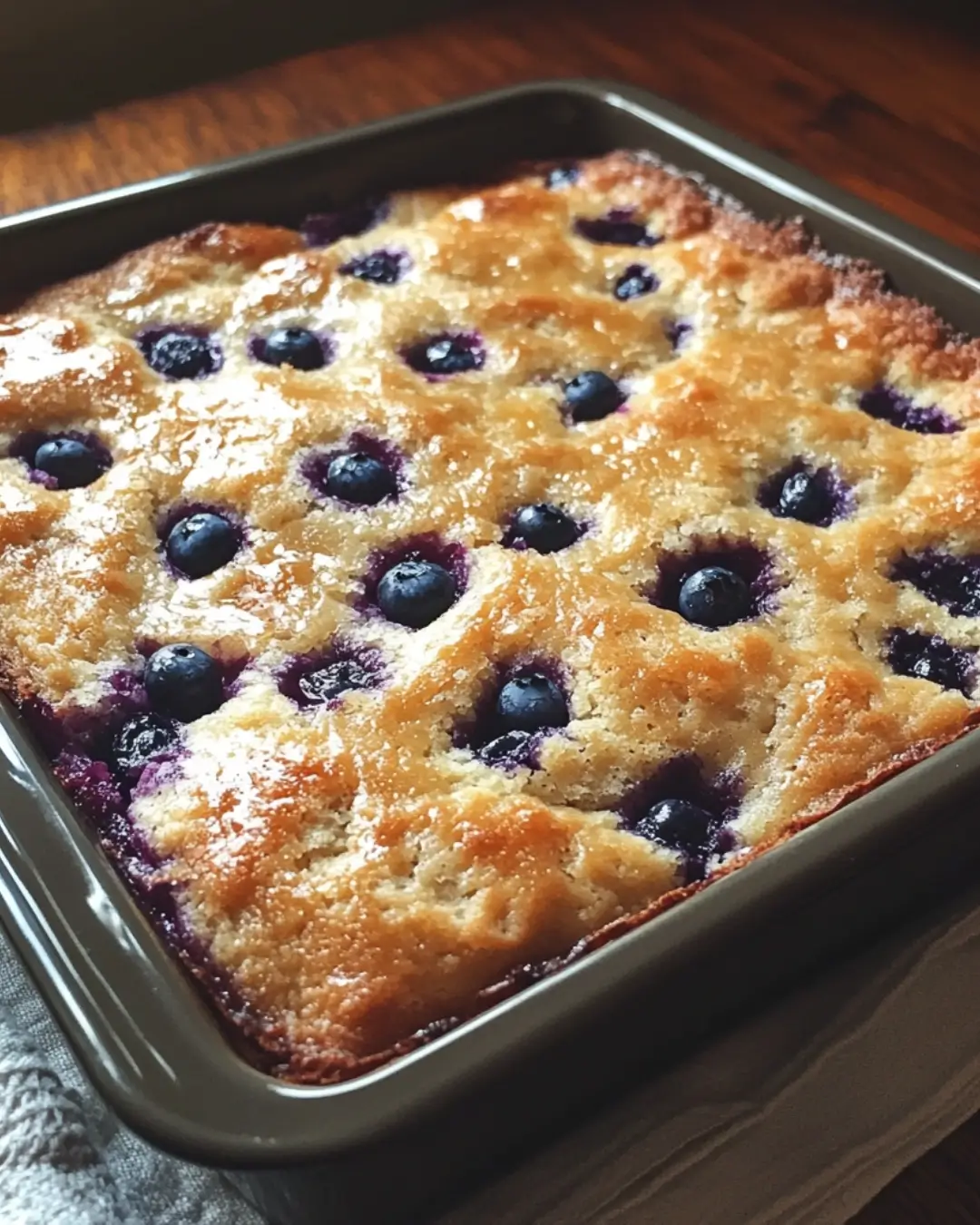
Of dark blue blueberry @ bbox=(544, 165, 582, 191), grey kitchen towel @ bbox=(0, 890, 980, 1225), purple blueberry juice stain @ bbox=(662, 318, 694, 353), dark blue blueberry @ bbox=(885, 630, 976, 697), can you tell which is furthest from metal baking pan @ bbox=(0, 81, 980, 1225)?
dark blue blueberry @ bbox=(544, 165, 582, 191)

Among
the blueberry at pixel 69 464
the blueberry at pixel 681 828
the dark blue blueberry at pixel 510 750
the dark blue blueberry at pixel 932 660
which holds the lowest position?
the blueberry at pixel 69 464

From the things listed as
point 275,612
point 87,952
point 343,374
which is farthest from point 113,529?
point 87,952

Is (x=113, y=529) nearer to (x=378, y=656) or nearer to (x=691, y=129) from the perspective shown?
(x=378, y=656)

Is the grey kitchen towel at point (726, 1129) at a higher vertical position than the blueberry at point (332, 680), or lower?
lower

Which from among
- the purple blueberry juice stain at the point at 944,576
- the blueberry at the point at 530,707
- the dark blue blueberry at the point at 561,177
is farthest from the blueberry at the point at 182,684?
Result: the dark blue blueberry at the point at 561,177

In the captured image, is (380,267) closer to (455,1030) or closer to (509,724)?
(509,724)

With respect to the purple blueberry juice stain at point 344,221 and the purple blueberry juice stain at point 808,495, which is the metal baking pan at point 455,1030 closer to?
the purple blueberry juice stain at point 808,495

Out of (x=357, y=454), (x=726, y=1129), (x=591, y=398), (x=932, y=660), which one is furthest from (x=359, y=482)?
(x=726, y=1129)

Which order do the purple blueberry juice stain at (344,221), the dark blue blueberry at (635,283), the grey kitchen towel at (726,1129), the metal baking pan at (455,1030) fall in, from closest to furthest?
the metal baking pan at (455,1030) < the grey kitchen towel at (726,1129) < the dark blue blueberry at (635,283) < the purple blueberry juice stain at (344,221)
